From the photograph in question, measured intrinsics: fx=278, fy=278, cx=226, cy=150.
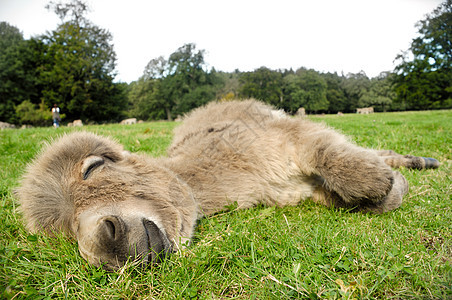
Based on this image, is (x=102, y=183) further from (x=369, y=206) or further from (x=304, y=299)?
(x=369, y=206)

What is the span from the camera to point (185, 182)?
8.09 feet

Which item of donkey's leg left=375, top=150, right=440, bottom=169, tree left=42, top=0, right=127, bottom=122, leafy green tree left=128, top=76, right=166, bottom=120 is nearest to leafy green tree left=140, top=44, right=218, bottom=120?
leafy green tree left=128, top=76, right=166, bottom=120

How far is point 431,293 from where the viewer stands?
1.28m

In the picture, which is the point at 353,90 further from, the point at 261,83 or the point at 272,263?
the point at 272,263

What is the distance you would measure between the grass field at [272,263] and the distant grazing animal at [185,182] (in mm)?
129

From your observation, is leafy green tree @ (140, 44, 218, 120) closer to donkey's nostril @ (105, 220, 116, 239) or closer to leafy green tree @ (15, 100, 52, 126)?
leafy green tree @ (15, 100, 52, 126)

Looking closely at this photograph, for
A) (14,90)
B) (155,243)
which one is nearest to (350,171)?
(155,243)

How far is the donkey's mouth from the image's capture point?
1662 millimetres

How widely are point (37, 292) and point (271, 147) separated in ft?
7.26

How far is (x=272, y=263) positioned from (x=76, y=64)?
132ft

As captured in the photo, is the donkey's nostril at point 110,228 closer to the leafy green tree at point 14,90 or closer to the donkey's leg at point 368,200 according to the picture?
the donkey's leg at point 368,200

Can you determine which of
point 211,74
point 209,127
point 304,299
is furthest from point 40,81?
point 304,299

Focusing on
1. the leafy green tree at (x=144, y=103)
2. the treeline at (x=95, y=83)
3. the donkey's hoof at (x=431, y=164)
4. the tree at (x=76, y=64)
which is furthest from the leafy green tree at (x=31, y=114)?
the donkey's hoof at (x=431, y=164)

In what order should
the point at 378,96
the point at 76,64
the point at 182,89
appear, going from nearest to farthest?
the point at 378,96, the point at 76,64, the point at 182,89
